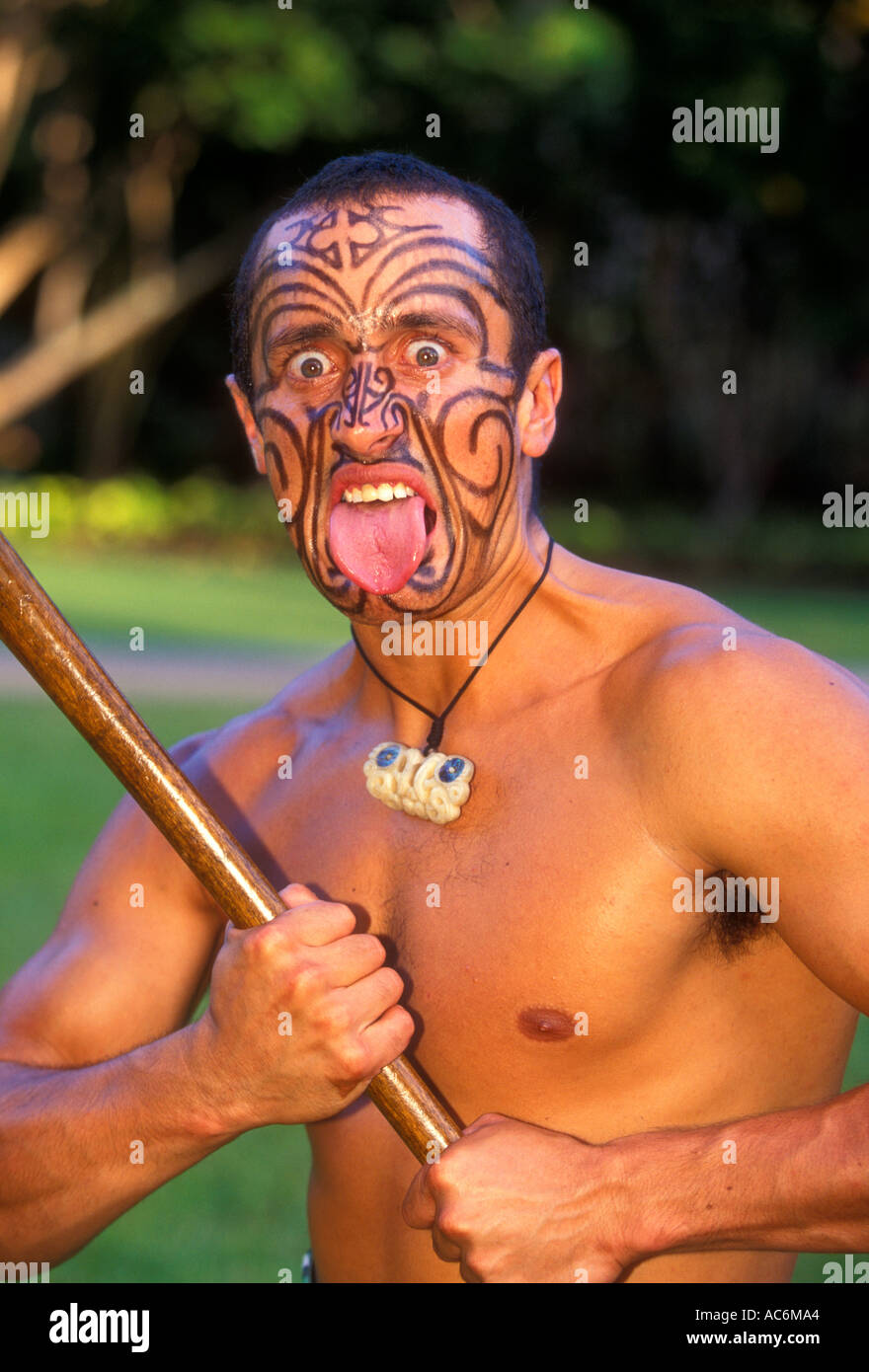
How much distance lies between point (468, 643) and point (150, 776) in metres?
0.68

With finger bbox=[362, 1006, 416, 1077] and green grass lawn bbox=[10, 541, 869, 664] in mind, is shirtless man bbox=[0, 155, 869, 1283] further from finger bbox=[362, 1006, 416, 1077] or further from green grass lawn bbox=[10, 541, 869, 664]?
green grass lawn bbox=[10, 541, 869, 664]

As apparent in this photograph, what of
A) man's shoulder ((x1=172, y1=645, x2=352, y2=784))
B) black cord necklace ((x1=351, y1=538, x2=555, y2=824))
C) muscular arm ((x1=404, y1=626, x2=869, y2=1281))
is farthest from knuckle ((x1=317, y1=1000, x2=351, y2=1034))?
man's shoulder ((x1=172, y1=645, x2=352, y2=784))

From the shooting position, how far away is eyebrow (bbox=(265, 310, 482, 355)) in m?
2.52

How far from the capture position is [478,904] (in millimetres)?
2473

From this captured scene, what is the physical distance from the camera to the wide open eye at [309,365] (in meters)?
2.56

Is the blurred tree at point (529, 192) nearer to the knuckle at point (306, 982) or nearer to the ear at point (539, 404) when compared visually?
the ear at point (539, 404)

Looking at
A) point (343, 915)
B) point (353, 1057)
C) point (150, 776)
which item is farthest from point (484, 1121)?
point (150, 776)

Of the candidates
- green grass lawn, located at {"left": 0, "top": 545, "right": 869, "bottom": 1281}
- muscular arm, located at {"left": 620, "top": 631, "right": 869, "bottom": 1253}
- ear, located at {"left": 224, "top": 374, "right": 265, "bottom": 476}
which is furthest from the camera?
green grass lawn, located at {"left": 0, "top": 545, "right": 869, "bottom": 1281}

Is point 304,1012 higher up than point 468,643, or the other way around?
point 468,643

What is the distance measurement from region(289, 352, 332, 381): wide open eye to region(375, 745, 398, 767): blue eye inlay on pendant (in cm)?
61

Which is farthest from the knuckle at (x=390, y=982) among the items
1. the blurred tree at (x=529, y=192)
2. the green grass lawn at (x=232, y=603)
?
the blurred tree at (x=529, y=192)

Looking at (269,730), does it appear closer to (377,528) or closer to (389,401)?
(377,528)

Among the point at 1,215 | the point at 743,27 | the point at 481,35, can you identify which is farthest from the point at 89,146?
the point at 743,27

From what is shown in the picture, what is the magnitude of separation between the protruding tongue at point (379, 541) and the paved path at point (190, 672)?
8476 millimetres
